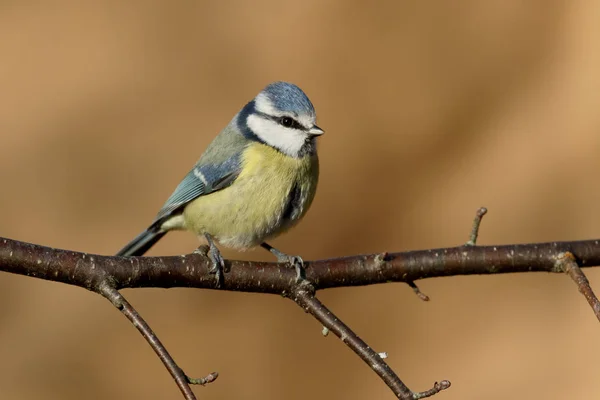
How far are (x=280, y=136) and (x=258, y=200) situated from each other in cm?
27

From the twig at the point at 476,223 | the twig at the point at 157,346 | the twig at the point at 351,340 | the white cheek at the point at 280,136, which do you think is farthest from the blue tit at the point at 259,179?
the twig at the point at 157,346

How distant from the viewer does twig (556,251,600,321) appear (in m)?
1.64

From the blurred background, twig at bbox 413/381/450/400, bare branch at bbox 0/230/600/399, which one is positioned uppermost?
the blurred background

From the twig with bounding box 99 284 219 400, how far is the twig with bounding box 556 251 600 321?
84 cm

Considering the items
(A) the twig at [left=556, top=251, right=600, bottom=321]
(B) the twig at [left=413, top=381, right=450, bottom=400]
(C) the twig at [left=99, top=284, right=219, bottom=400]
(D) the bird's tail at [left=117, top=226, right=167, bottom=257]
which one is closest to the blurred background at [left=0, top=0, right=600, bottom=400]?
(D) the bird's tail at [left=117, top=226, right=167, bottom=257]

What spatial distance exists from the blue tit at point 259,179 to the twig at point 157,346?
763 millimetres

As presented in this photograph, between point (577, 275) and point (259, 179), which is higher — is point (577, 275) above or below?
below

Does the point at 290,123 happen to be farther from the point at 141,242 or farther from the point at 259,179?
the point at 141,242

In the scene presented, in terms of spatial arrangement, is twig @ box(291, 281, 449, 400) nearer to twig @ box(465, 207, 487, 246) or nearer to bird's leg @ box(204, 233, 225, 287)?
bird's leg @ box(204, 233, 225, 287)

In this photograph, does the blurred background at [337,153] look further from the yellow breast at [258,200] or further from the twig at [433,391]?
the twig at [433,391]

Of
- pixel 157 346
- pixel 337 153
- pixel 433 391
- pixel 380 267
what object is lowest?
pixel 433 391

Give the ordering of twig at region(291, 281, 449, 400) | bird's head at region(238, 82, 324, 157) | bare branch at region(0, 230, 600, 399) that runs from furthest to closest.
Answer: bird's head at region(238, 82, 324, 157), bare branch at region(0, 230, 600, 399), twig at region(291, 281, 449, 400)

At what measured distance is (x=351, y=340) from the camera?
5.68ft

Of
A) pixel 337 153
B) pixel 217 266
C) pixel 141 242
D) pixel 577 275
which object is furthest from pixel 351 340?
pixel 337 153
